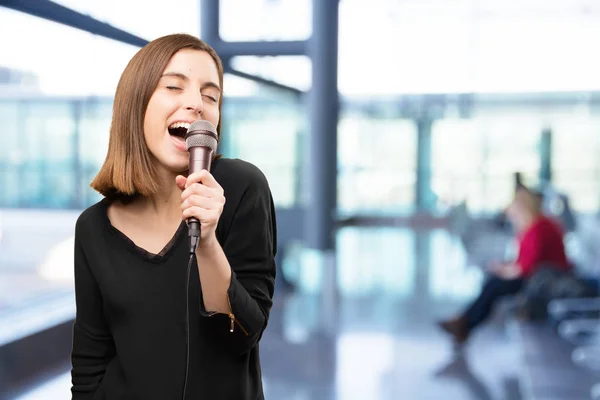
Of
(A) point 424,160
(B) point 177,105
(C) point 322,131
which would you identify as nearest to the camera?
(B) point 177,105

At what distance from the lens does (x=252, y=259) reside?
1.11 m

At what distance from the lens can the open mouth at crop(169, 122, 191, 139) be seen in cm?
110

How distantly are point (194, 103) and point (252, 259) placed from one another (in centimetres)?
28

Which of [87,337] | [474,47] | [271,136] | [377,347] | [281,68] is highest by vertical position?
[474,47]

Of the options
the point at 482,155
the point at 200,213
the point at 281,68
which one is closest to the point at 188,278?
the point at 200,213

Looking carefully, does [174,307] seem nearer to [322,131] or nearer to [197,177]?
[197,177]

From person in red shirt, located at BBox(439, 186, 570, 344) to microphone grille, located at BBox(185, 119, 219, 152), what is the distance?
12.7 ft

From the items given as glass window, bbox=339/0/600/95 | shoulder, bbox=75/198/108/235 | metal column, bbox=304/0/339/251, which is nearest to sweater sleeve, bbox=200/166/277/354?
shoulder, bbox=75/198/108/235

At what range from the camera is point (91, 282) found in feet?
3.76

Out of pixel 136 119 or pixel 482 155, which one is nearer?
pixel 136 119

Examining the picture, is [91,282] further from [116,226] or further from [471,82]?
[471,82]

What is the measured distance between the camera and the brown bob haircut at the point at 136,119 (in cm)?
111

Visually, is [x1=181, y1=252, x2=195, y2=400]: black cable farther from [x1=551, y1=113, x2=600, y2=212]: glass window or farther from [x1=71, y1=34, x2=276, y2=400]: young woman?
[x1=551, y1=113, x2=600, y2=212]: glass window

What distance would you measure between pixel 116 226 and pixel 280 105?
247 inches
